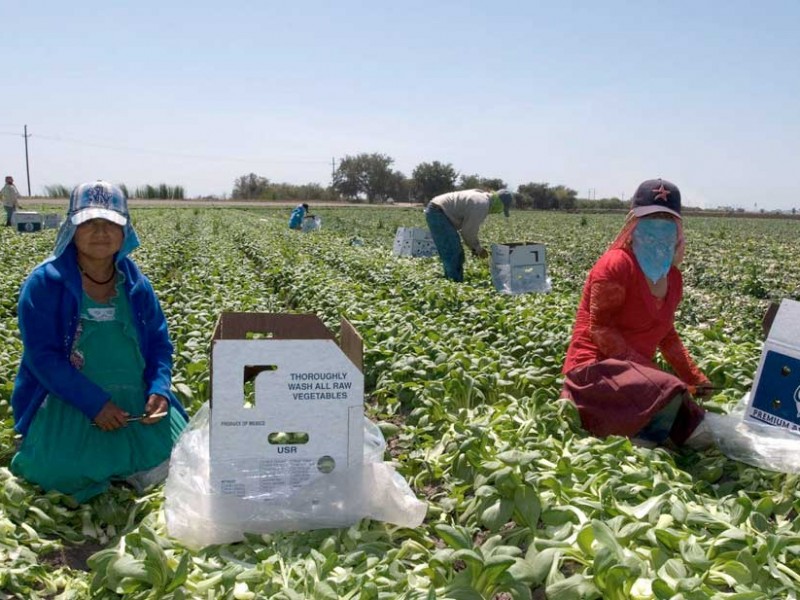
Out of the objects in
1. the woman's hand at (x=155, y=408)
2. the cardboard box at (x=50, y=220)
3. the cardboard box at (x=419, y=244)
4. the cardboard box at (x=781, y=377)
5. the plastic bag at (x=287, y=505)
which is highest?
the cardboard box at (x=50, y=220)

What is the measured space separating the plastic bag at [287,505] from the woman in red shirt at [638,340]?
135 centimetres

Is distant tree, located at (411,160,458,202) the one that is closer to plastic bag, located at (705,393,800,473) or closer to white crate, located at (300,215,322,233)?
white crate, located at (300,215,322,233)

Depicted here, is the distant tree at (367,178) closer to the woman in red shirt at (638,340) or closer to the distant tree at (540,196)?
the distant tree at (540,196)

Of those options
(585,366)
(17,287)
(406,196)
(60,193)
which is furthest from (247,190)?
(585,366)

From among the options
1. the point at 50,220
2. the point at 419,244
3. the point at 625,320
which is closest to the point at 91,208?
the point at 625,320

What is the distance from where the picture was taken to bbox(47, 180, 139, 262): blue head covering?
3307 millimetres

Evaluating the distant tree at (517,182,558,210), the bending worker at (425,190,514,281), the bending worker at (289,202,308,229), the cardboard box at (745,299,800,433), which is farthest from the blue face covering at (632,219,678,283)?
the distant tree at (517,182,558,210)

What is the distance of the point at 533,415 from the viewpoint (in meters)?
3.81

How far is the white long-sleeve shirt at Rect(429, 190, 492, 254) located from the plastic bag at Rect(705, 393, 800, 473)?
19.7 feet

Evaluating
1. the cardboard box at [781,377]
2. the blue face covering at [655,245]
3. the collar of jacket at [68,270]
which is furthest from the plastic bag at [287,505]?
the blue face covering at [655,245]

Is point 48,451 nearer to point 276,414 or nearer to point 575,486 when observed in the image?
point 276,414

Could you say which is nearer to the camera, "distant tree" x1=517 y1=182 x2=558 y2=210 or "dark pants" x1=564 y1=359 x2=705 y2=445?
"dark pants" x1=564 y1=359 x2=705 y2=445

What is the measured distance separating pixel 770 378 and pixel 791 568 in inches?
50.5

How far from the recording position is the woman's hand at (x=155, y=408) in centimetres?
343
